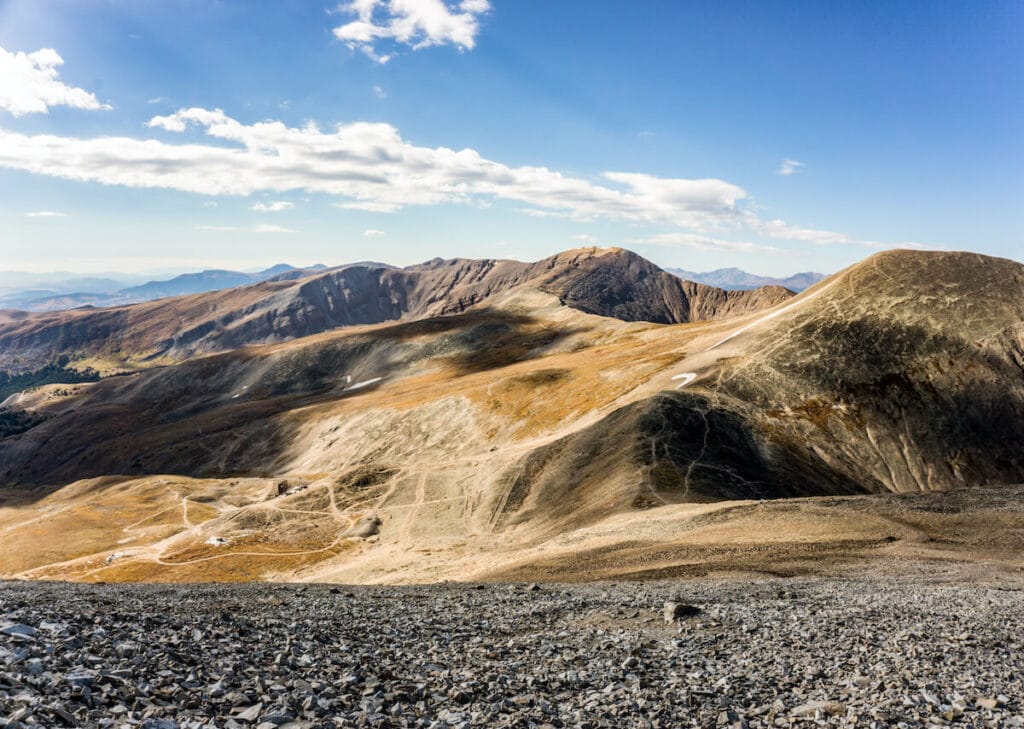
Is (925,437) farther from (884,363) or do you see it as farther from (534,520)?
(534,520)

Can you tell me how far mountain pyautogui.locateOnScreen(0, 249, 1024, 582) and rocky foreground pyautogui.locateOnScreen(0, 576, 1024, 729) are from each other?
15.1 metres

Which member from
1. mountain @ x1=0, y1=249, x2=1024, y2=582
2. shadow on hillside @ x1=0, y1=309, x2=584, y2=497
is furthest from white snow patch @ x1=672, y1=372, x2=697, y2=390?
shadow on hillside @ x1=0, y1=309, x2=584, y2=497

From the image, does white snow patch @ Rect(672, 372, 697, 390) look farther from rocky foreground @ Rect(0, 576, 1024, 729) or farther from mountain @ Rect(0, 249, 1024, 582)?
rocky foreground @ Rect(0, 576, 1024, 729)

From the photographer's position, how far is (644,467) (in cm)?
6488

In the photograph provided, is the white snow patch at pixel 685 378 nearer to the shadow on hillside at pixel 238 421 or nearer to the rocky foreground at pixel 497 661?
the rocky foreground at pixel 497 661

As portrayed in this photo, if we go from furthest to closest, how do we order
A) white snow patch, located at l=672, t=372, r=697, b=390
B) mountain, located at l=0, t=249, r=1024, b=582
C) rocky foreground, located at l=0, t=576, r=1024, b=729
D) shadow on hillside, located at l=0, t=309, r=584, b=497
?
1. shadow on hillside, located at l=0, t=309, r=584, b=497
2. white snow patch, located at l=672, t=372, r=697, b=390
3. mountain, located at l=0, t=249, r=1024, b=582
4. rocky foreground, located at l=0, t=576, r=1024, b=729

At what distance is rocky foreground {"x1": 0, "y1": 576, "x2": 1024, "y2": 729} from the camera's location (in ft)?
43.9

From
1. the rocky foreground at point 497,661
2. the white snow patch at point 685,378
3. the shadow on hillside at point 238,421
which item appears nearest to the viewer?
the rocky foreground at point 497,661

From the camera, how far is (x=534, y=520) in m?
64.4

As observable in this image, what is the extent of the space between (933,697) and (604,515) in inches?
1669

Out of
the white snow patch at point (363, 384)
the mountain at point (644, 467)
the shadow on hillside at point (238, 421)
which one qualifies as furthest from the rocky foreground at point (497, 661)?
the white snow patch at point (363, 384)

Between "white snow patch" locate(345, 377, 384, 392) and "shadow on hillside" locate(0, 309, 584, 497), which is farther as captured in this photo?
"white snow patch" locate(345, 377, 384, 392)

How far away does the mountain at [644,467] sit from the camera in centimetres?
4803

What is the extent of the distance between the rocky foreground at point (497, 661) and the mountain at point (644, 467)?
15147 millimetres
